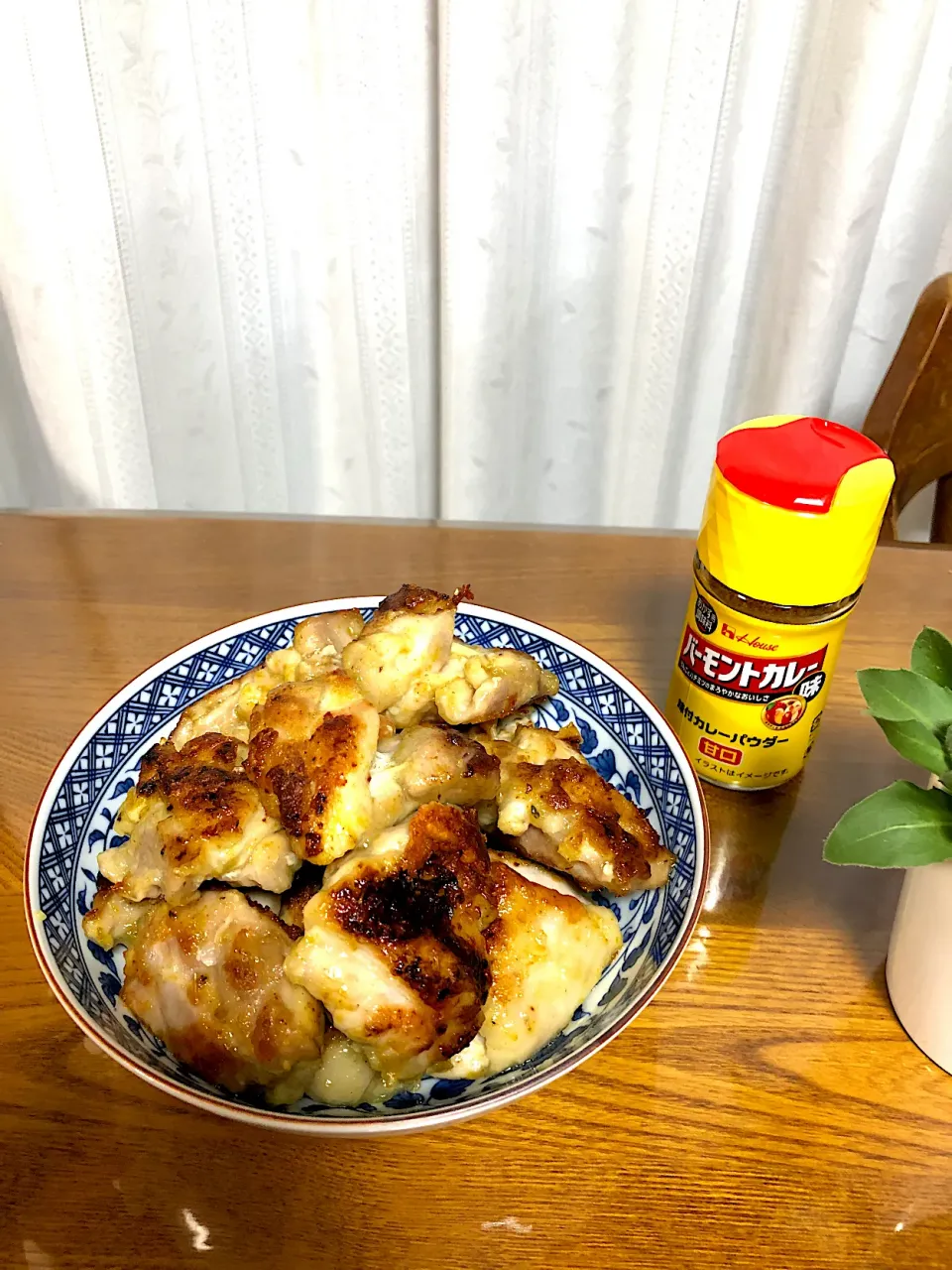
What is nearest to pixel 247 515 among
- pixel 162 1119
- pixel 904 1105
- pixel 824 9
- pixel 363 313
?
pixel 363 313

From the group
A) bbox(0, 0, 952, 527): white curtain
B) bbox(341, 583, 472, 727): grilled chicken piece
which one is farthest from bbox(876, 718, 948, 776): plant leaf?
bbox(0, 0, 952, 527): white curtain

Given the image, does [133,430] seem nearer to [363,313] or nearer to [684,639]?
[363,313]

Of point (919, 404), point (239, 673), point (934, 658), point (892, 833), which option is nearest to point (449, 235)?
point (919, 404)

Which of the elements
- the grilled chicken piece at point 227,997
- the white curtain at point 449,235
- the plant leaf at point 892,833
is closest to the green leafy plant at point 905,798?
the plant leaf at point 892,833

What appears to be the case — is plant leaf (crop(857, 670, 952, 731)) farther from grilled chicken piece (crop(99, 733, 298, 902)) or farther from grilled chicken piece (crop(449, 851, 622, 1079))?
grilled chicken piece (crop(99, 733, 298, 902))

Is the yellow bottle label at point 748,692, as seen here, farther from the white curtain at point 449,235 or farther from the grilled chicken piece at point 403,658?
the white curtain at point 449,235
